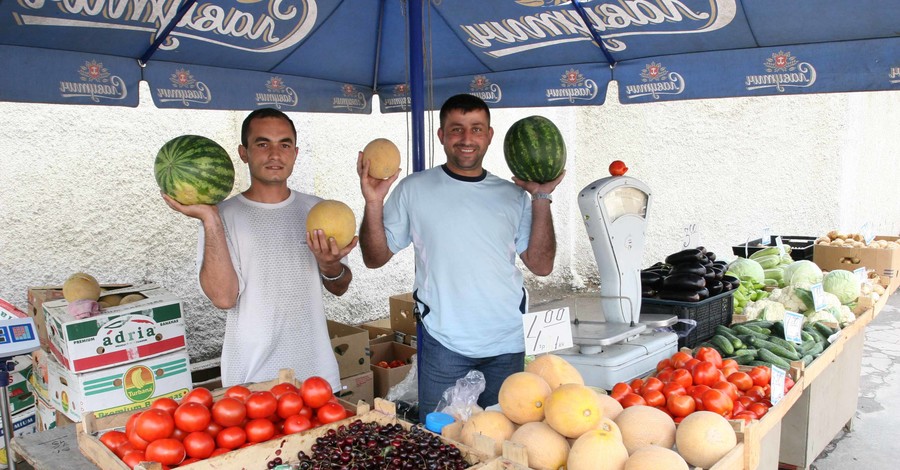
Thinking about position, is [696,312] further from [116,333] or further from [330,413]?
[116,333]

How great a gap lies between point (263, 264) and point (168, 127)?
11.9 feet

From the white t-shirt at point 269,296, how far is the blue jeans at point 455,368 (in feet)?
1.49

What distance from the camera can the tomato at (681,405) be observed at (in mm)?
2219

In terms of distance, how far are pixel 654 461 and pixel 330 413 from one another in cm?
105

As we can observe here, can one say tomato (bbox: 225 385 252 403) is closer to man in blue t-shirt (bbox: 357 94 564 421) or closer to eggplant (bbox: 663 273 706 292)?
man in blue t-shirt (bbox: 357 94 564 421)

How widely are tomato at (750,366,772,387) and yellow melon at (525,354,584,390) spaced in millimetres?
970

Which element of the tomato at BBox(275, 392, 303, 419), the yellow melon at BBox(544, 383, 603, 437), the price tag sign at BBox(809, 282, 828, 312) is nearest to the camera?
the yellow melon at BBox(544, 383, 603, 437)

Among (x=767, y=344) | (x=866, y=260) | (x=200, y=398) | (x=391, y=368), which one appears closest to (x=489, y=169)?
(x=391, y=368)

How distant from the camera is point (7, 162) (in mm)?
4812

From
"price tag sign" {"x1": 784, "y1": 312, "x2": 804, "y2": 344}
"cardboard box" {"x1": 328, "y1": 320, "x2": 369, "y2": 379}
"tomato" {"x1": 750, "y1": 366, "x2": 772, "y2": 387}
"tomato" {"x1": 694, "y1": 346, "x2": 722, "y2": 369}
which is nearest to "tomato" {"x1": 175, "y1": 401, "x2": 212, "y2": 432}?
"tomato" {"x1": 694, "y1": 346, "x2": 722, "y2": 369}

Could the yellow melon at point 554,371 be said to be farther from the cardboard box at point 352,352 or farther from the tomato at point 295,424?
the cardboard box at point 352,352

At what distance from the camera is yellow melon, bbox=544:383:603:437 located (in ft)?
5.85

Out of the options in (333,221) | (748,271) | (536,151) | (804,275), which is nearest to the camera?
(333,221)

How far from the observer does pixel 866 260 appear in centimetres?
544
